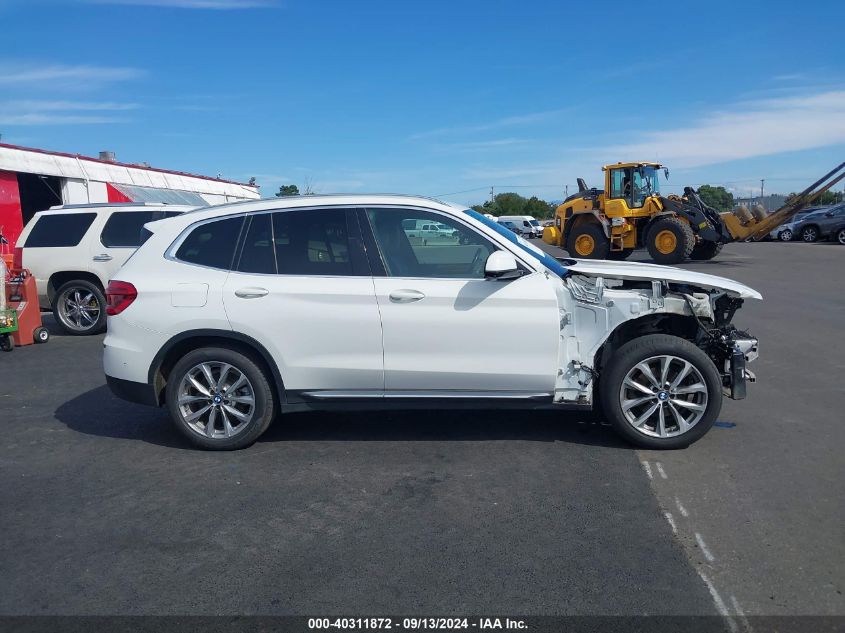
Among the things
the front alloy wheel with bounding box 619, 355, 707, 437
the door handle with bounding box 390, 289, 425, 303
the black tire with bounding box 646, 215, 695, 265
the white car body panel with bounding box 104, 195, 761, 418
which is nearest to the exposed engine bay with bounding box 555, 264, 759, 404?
the white car body panel with bounding box 104, 195, 761, 418

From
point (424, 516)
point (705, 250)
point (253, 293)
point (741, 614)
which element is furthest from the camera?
point (705, 250)

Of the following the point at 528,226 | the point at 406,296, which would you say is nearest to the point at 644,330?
the point at 406,296

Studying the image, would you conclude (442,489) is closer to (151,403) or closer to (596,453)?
(596,453)

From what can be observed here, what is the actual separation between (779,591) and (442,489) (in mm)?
1979

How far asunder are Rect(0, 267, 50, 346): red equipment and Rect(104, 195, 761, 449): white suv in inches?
227

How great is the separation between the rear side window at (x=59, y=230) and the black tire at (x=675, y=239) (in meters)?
15.5

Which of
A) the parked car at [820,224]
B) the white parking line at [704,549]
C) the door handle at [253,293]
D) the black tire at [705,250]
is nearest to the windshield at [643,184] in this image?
the black tire at [705,250]

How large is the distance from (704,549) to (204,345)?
11.9 feet

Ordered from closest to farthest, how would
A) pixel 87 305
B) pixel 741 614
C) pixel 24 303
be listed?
pixel 741 614 → pixel 24 303 → pixel 87 305

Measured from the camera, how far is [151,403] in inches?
214

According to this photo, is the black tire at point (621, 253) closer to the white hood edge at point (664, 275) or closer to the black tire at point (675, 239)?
the black tire at point (675, 239)

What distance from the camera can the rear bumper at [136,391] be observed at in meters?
5.35

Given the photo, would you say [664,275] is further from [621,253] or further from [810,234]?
[810,234]

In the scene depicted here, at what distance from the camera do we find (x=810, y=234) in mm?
32500
